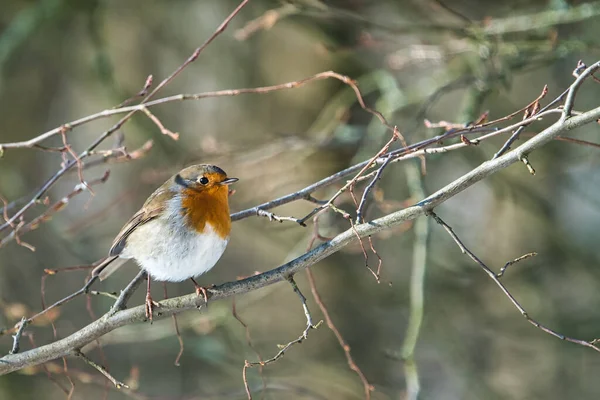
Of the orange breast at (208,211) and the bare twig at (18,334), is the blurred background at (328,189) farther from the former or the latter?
the bare twig at (18,334)

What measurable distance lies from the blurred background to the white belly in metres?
1.27

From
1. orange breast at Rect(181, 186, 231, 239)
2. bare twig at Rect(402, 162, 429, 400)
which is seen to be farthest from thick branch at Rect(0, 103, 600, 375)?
bare twig at Rect(402, 162, 429, 400)

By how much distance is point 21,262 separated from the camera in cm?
551

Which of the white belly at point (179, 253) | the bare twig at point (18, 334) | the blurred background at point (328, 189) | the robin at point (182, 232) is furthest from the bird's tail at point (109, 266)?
the blurred background at point (328, 189)

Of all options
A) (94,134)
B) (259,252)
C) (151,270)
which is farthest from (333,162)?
(94,134)

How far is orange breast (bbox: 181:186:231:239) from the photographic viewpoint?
286cm

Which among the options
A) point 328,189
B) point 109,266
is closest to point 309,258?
point 109,266

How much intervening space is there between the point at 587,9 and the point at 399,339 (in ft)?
10.2

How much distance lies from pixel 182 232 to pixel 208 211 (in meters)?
0.14

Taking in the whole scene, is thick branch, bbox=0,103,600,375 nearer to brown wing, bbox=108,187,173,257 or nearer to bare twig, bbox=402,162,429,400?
brown wing, bbox=108,187,173,257

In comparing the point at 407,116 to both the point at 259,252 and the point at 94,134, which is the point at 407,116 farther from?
the point at 94,134

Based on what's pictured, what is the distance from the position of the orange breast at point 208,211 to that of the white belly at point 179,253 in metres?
0.03

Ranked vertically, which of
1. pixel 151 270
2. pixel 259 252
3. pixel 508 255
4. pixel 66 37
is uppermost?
pixel 66 37

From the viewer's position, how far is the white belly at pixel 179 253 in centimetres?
285
